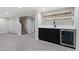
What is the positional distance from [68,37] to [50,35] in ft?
A: 4.44

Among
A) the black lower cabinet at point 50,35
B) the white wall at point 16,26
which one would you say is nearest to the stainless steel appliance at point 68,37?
the black lower cabinet at point 50,35

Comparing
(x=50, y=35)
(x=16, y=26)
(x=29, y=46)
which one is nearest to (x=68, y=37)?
(x=50, y=35)

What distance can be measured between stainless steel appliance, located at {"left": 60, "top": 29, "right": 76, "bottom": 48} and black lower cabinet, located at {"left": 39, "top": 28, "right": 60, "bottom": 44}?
283mm

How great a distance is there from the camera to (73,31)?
4.09 metres

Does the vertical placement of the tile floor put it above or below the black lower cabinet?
below

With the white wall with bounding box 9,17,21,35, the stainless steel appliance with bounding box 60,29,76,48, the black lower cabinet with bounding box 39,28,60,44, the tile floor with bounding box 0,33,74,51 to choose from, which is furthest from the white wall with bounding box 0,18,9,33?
the stainless steel appliance with bounding box 60,29,76,48

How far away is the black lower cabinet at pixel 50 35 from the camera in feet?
16.4

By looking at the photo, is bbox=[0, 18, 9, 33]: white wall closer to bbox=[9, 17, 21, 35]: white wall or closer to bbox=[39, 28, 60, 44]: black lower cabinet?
bbox=[9, 17, 21, 35]: white wall

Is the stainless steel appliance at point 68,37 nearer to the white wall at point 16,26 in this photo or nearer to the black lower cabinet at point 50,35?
the black lower cabinet at point 50,35

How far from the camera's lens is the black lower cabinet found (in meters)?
5.01

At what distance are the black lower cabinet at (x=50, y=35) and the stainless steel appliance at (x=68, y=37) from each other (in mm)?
283

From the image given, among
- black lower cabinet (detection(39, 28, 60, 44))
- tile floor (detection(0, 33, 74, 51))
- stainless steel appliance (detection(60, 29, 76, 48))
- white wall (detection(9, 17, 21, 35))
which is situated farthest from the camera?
white wall (detection(9, 17, 21, 35))

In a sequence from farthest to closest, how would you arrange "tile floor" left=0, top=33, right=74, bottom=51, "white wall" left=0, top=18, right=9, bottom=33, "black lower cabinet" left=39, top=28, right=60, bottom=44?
1. "white wall" left=0, top=18, right=9, bottom=33
2. "black lower cabinet" left=39, top=28, right=60, bottom=44
3. "tile floor" left=0, top=33, right=74, bottom=51
